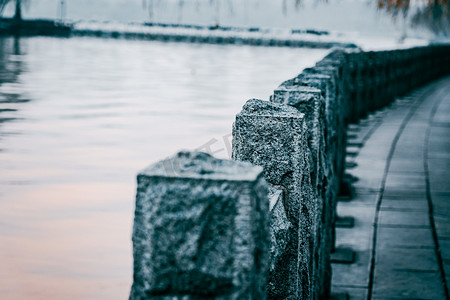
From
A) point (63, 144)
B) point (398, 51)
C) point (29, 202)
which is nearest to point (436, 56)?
point (398, 51)

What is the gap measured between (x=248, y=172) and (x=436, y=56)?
2813cm

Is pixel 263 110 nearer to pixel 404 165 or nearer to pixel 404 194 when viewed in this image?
pixel 404 194

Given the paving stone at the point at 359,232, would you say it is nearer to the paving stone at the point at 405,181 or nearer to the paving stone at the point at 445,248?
the paving stone at the point at 445,248

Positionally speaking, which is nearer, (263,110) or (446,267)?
(263,110)

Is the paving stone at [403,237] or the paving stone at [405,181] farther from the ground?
the paving stone at [405,181]

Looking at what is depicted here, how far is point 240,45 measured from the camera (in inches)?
3713

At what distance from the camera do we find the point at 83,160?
11625 millimetres

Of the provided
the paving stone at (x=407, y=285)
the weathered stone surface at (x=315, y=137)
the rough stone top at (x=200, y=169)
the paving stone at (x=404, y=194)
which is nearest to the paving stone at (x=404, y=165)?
the paving stone at (x=404, y=194)

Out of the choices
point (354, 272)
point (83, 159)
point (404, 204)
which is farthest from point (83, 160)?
point (354, 272)

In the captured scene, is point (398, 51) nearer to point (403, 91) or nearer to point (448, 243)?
point (403, 91)

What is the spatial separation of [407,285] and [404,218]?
1.76m

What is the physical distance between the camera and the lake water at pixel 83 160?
6523mm

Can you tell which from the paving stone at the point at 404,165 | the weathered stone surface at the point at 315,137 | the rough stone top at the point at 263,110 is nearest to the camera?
the rough stone top at the point at 263,110

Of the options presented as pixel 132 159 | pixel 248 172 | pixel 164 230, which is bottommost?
pixel 132 159
